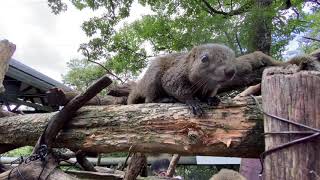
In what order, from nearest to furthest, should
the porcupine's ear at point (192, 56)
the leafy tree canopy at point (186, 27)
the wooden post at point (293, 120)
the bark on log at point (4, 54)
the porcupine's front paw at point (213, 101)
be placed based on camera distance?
the wooden post at point (293, 120) → the porcupine's front paw at point (213, 101) → the porcupine's ear at point (192, 56) → the bark on log at point (4, 54) → the leafy tree canopy at point (186, 27)

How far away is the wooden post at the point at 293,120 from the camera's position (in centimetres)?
162

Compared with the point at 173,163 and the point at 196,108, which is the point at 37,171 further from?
the point at 173,163

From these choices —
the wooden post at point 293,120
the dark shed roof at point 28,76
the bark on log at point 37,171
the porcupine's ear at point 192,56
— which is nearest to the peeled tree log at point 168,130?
the bark on log at point 37,171

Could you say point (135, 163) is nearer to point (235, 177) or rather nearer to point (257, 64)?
point (235, 177)

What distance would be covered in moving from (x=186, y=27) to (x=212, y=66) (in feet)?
16.1

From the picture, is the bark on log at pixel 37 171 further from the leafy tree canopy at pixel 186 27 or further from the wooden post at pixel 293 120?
the leafy tree canopy at pixel 186 27

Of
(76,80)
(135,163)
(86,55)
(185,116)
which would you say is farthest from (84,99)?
(76,80)

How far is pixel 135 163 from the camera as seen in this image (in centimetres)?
398

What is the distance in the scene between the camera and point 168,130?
2.41 meters

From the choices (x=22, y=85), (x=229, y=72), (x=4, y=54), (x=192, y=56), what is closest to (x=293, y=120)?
(x=229, y=72)

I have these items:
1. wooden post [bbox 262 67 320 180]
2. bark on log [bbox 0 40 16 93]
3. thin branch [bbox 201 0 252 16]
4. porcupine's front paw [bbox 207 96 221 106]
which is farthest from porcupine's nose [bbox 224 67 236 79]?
thin branch [bbox 201 0 252 16]

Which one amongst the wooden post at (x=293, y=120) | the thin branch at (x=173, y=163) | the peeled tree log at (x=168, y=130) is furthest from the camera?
the thin branch at (x=173, y=163)

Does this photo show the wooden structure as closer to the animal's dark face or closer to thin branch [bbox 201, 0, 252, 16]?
thin branch [bbox 201, 0, 252, 16]

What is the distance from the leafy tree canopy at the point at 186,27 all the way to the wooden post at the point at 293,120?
4.66m
